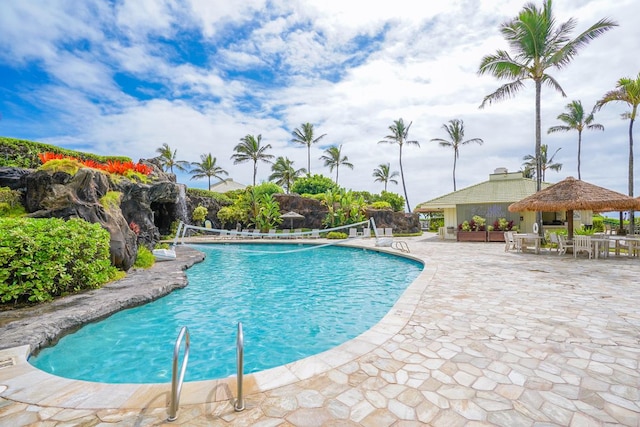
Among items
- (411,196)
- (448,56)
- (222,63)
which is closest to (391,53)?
(448,56)

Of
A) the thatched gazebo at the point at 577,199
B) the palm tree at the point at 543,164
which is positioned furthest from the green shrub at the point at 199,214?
the palm tree at the point at 543,164

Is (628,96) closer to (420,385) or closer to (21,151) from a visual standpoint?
(420,385)

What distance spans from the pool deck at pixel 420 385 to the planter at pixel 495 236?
14.9 m

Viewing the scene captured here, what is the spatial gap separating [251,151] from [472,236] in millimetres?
28379

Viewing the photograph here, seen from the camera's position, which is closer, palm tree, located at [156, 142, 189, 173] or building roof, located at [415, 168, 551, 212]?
building roof, located at [415, 168, 551, 212]

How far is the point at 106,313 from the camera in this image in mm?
5520

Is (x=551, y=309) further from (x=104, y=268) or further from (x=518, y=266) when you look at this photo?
(x=104, y=268)

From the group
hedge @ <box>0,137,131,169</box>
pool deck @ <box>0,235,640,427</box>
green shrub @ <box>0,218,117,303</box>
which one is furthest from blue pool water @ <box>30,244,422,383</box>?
hedge @ <box>0,137,131,169</box>

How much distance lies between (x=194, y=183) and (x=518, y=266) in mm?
43085

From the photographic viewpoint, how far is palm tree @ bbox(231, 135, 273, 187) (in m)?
37.9

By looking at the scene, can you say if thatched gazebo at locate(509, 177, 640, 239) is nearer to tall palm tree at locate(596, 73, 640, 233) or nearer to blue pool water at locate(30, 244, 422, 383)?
blue pool water at locate(30, 244, 422, 383)

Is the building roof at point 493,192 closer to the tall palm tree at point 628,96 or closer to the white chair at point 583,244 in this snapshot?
the tall palm tree at point 628,96

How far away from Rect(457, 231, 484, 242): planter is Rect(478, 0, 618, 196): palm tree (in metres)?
5.60

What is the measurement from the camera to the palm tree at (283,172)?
40031 mm
